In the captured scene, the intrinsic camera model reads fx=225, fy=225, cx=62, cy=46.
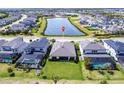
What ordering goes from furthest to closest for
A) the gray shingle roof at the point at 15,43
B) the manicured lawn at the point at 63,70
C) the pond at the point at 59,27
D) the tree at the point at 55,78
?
the gray shingle roof at the point at 15,43
the pond at the point at 59,27
the manicured lawn at the point at 63,70
the tree at the point at 55,78

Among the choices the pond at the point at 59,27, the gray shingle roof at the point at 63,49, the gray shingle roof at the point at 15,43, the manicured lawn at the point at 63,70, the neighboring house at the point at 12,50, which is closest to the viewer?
the manicured lawn at the point at 63,70

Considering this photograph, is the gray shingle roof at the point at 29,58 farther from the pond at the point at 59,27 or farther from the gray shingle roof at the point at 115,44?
the gray shingle roof at the point at 115,44

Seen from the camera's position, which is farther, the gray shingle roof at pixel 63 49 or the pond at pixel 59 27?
the gray shingle roof at pixel 63 49

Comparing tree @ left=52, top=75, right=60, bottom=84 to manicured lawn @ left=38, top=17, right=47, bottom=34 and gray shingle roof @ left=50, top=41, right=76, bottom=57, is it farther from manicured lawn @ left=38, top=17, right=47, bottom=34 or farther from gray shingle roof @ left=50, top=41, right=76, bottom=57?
manicured lawn @ left=38, top=17, right=47, bottom=34

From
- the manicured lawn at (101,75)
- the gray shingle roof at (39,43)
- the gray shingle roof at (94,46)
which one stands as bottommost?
the manicured lawn at (101,75)

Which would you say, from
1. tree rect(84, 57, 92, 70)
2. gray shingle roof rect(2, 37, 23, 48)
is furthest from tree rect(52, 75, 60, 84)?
gray shingle roof rect(2, 37, 23, 48)

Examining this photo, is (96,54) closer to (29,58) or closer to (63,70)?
(63,70)

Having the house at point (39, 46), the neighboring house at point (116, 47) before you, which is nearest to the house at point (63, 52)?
the house at point (39, 46)
